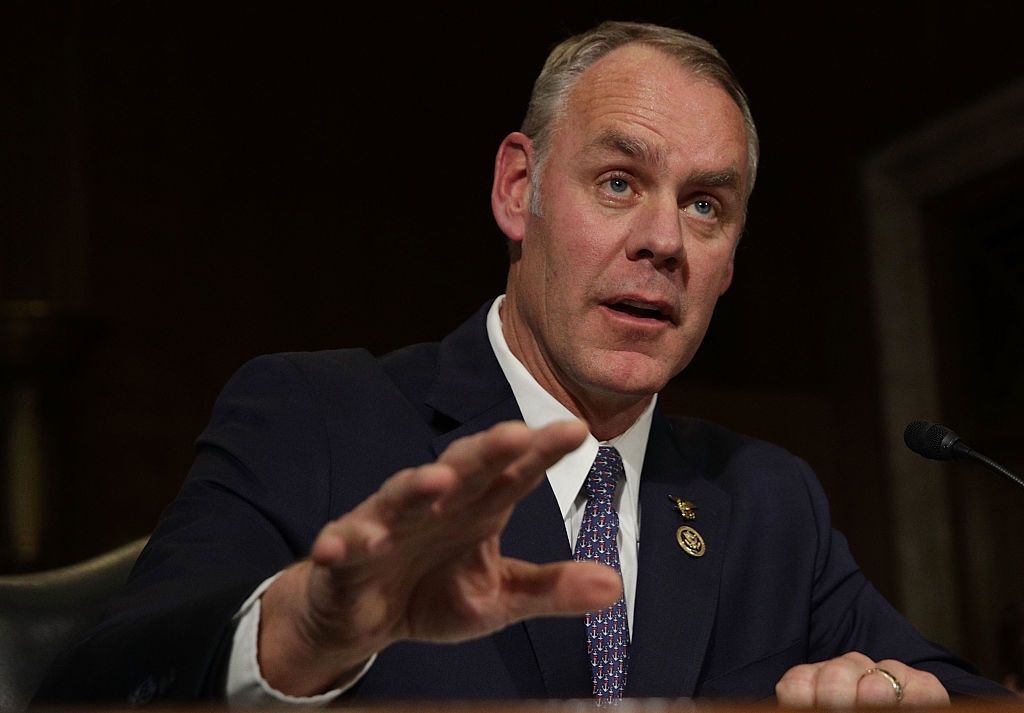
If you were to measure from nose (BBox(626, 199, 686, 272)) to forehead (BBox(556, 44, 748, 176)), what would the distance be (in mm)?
73

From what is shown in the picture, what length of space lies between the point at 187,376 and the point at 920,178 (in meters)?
2.52

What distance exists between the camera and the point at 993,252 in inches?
163

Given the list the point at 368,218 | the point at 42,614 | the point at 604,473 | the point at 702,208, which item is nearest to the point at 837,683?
the point at 604,473

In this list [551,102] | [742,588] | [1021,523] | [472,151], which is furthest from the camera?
[472,151]

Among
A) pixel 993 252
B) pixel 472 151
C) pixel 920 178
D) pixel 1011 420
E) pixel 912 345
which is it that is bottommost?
pixel 1011 420

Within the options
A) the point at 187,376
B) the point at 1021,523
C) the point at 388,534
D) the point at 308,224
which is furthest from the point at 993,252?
the point at 388,534

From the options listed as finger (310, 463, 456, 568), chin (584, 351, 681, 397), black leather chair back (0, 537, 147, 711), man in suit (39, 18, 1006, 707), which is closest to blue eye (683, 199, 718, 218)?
man in suit (39, 18, 1006, 707)

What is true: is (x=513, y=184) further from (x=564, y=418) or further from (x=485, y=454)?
(x=485, y=454)

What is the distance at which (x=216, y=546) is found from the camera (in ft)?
4.23

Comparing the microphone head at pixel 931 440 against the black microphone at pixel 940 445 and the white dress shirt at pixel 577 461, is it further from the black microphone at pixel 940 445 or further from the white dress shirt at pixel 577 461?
the white dress shirt at pixel 577 461

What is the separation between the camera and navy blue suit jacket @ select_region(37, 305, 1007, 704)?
47.8 inches

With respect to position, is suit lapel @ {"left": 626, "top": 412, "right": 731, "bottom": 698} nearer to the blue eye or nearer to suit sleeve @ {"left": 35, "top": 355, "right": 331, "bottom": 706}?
the blue eye

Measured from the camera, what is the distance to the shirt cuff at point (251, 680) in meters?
1.02

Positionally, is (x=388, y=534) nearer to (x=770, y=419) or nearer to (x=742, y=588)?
(x=742, y=588)
